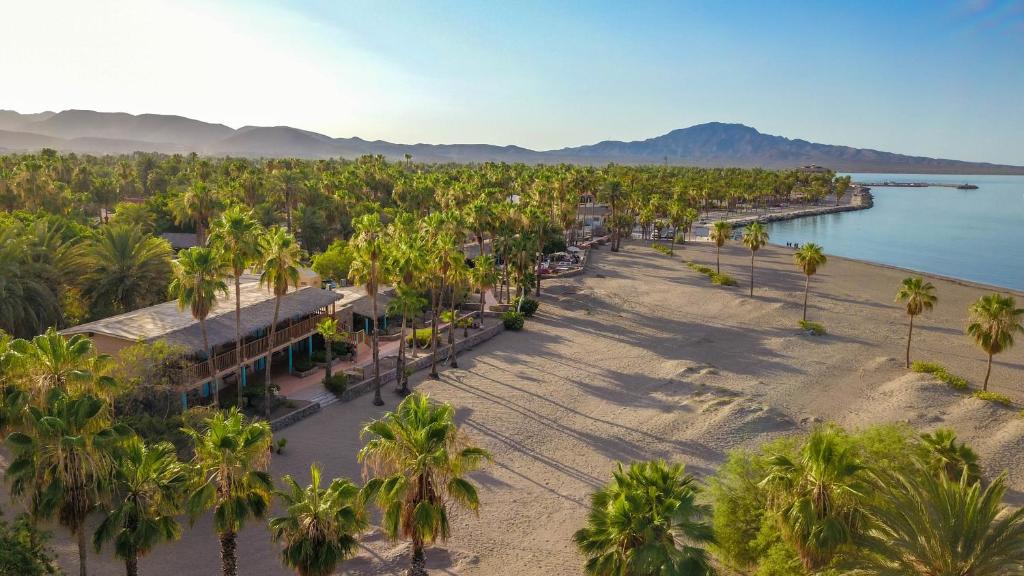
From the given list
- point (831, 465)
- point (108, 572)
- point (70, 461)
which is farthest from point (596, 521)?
point (108, 572)

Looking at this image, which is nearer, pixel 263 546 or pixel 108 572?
pixel 108 572

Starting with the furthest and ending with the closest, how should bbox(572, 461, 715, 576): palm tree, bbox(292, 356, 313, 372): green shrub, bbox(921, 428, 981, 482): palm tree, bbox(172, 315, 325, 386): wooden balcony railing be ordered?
bbox(292, 356, 313, 372): green shrub → bbox(172, 315, 325, 386): wooden balcony railing → bbox(921, 428, 981, 482): palm tree → bbox(572, 461, 715, 576): palm tree

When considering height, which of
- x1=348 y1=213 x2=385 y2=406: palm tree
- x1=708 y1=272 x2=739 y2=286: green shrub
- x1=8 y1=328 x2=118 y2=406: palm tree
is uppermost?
x1=348 y1=213 x2=385 y2=406: palm tree

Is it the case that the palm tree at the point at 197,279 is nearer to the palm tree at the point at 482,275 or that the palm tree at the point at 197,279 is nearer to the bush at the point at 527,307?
the palm tree at the point at 482,275

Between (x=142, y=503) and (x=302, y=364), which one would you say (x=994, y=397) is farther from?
(x=142, y=503)

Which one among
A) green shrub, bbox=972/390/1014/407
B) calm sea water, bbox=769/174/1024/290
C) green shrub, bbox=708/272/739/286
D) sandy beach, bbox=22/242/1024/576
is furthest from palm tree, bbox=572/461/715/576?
calm sea water, bbox=769/174/1024/290

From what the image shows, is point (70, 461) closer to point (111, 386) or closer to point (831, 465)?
point (111, 386)

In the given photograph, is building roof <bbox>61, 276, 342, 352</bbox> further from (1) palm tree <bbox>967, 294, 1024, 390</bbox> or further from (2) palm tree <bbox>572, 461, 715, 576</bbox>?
(1) palm tree <bbox>967, 294, 1024, 390</bbox>
